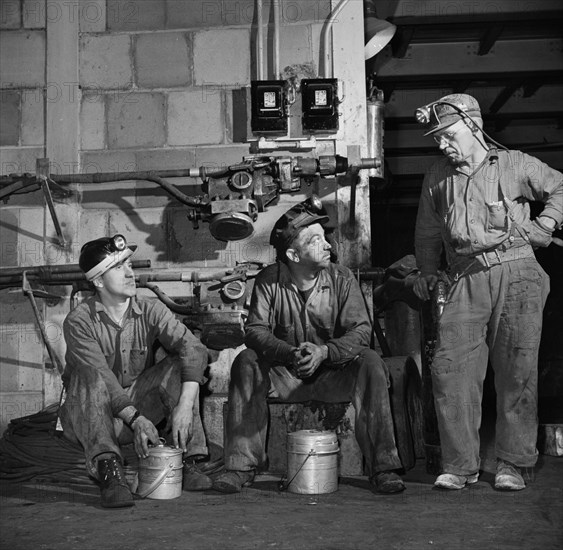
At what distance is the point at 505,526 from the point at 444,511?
0.99ft

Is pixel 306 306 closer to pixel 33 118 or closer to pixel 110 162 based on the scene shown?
pixel 110 162

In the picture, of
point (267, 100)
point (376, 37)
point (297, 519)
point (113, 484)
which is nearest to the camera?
Result: point (297, 519)

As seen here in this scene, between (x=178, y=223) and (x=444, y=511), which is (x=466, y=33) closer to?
(x=178, y=223)

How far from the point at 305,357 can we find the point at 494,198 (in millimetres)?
1071

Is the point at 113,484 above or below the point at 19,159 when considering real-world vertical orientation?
below

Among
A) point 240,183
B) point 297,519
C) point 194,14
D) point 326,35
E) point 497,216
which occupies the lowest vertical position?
point 297,519

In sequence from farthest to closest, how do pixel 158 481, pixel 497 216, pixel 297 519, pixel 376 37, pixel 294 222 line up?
pixel 376 37 → pixel 294 222 → pixel 497 216 → pixel 158 481 → pixel 297 519

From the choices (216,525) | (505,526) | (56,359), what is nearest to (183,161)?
(56,359)

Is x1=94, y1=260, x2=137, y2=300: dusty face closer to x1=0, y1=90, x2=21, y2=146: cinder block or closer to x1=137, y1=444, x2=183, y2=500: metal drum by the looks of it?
x1=137, y1=444, x2=183, y2=500: metal drum

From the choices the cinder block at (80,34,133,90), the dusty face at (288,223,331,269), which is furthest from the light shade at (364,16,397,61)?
the dusty face at (288,223,331,269)

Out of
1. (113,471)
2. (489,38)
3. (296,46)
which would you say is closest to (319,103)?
(296,46)

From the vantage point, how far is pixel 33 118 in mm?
5023

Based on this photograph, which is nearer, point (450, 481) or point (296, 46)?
point (450, 481)

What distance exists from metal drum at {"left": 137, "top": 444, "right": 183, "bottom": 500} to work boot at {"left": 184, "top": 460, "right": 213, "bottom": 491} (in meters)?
0.12
